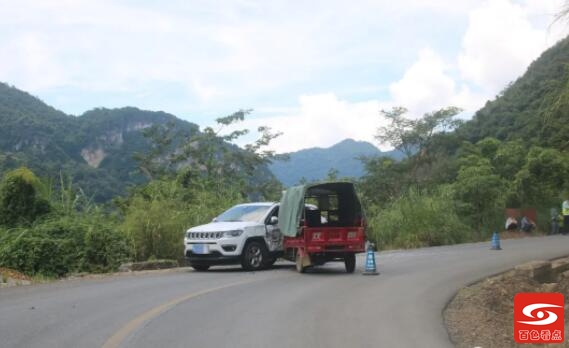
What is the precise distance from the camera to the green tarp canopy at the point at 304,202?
53.0 feet

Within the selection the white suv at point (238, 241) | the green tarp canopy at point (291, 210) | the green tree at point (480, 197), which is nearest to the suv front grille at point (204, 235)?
the white suv at point (238, 241)

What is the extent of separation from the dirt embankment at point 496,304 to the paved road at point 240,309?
288 mm

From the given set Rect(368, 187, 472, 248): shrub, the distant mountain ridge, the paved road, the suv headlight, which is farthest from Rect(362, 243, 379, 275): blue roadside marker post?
the distant mountain ridge

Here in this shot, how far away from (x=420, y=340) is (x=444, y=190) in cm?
2385

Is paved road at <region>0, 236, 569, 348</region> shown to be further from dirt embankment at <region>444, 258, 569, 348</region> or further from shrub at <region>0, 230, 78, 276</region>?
shrub at <region>0, 230, 78, 276</region>

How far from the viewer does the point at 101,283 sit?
1398cm

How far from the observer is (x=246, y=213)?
17.7 meters

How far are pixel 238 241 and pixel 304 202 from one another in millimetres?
1944

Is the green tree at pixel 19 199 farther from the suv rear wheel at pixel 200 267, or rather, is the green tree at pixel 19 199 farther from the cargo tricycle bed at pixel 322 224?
the cargo tricycle bed at pixel 322 224

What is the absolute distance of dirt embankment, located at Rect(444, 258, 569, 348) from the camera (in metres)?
8.27

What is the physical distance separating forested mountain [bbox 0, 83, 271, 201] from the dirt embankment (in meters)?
32.3

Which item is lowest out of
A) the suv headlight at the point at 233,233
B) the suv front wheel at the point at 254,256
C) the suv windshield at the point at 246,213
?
the suv front wheel at the point at 254,256

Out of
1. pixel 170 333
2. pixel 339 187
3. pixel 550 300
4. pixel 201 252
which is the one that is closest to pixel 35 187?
pixel 201 252

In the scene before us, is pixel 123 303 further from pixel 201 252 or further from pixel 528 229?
pixel 528 229
